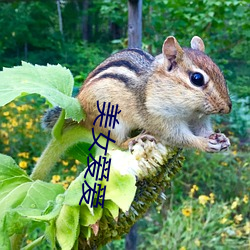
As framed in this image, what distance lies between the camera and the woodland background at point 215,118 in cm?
202

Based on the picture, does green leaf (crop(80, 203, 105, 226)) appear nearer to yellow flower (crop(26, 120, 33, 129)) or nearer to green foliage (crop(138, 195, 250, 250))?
green foliage (crop(138, 195, 250, 250))

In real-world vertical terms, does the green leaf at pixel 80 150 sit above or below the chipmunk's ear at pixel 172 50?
below

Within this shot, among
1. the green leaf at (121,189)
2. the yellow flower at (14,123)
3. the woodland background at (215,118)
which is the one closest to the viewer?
the green leaf at (121,189)

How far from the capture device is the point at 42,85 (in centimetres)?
59

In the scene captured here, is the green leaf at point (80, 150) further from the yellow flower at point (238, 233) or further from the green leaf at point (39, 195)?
the yellow flower at point (238, 233)

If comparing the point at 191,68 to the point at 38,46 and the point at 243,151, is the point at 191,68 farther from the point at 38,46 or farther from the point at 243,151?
the point at 38,46

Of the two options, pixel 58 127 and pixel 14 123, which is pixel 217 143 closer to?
pixel 58 127

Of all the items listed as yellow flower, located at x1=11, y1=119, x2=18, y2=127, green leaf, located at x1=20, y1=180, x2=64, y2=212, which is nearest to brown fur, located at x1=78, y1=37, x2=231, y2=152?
green leaf, located at x1=20, y1=180, x2=64, y2=212

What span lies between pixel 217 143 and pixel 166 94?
155 millimetres

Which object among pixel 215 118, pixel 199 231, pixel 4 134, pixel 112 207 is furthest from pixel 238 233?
pixel 112 207

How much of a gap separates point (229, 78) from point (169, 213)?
76 cm

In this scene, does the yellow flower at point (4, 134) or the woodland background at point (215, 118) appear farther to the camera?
the yellow flower at point (4, 134)

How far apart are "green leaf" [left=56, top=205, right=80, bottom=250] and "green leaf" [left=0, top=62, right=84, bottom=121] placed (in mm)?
138

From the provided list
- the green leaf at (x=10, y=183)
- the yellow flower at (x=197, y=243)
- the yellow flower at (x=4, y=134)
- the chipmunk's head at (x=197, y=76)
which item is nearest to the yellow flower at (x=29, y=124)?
the yellow flower at (x=4, y=134)
